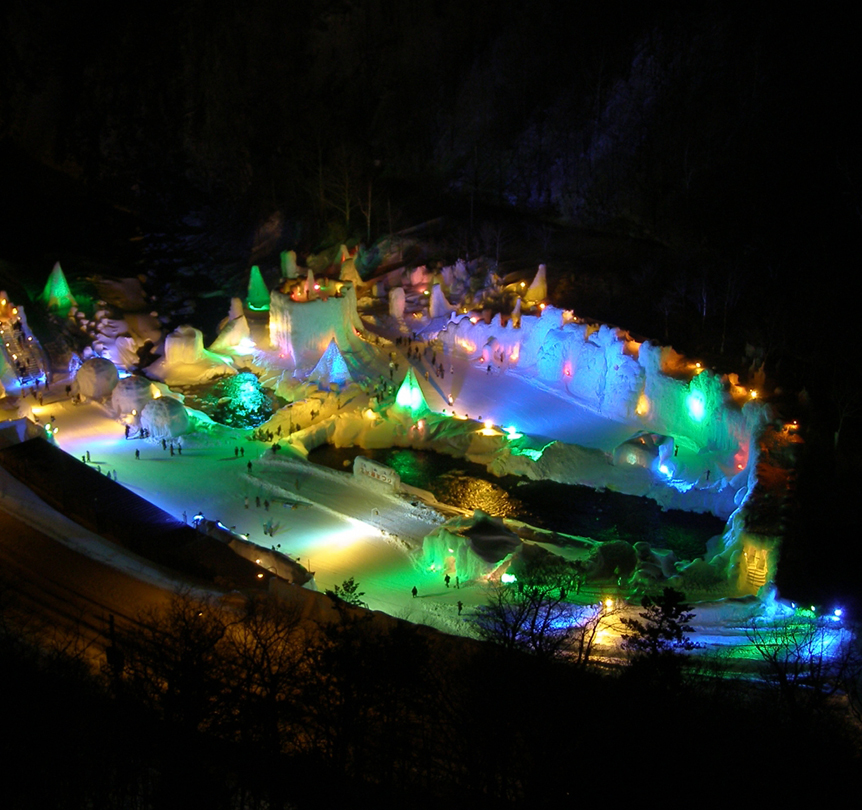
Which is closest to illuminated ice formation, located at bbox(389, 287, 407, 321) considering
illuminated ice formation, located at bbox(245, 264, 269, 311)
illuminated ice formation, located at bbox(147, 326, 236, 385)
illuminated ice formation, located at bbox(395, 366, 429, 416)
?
illuminated ice formation, located at bbox(245, 264, 269, 311)

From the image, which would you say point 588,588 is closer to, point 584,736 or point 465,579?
point 465,579

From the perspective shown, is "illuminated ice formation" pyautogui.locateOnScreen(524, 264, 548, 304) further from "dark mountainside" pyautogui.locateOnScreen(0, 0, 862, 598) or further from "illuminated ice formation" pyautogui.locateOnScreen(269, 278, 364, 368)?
"illuminated ice formation" pyautogui.locateOnScreen(269, 278, 364, 368)

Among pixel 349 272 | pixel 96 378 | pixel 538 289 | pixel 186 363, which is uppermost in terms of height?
pixel 538 289

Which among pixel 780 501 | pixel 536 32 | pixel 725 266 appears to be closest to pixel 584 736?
pixel 780 501

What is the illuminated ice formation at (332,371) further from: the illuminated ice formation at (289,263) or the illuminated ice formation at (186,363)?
the illuminated ice formation at (289,263)

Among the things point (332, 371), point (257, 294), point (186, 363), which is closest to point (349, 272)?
point (257, 294)

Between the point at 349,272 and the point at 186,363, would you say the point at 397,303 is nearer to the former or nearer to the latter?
the point at 349,272

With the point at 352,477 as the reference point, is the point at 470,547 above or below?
above

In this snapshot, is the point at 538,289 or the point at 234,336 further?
the point at 234,336
